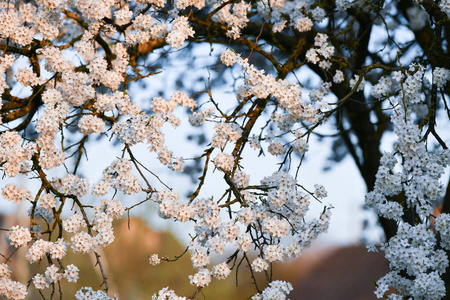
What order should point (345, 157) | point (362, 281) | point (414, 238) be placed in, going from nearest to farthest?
point (414, 238) < point (345, 157) < point (362, 281)

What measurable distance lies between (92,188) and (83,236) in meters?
0.35

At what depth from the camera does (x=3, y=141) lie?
3.89 metres

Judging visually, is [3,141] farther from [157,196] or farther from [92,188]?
[157,196]

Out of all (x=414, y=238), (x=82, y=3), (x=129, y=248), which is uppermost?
(x=129, y=248)

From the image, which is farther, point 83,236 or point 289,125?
point 289,125

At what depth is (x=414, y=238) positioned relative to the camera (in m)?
3.32

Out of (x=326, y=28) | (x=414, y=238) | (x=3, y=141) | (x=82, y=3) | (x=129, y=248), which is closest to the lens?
(x=414, y=238)

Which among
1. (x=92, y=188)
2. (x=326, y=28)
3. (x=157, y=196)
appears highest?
(x=326, y=28)

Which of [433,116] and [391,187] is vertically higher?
[433,116]

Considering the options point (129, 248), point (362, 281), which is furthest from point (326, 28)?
point (129, 248)

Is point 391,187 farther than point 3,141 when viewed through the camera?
No

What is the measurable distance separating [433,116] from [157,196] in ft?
7.42

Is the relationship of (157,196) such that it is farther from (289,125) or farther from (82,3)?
(82,3)

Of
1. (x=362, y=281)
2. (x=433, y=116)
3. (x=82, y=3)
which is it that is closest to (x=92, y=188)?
(x=82, y=3)
